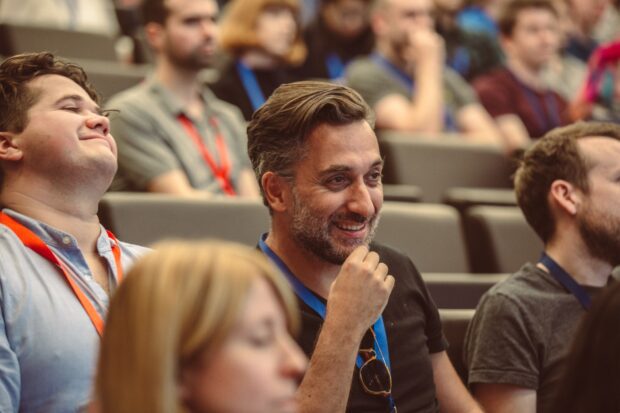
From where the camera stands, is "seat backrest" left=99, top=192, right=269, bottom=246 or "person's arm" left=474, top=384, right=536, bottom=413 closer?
"person's arm" left=474, top=384, right=536, bottom=413

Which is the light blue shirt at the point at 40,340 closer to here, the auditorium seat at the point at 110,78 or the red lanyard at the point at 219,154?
the red lanyard at the point at 219,154

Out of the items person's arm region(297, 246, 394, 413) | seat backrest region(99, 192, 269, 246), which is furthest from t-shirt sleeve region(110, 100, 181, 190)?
person's arm region(297, 246, 394, 413)

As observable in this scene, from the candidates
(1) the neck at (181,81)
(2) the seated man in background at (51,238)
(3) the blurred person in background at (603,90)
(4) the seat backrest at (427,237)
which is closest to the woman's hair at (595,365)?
(2) the seated man in background at (51,238)

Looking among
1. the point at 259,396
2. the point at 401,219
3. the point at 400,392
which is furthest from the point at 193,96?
the point at 259,396

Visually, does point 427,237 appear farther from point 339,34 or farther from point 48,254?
point 339,34

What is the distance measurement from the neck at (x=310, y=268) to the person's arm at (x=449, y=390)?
20 cm

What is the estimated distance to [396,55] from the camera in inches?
126

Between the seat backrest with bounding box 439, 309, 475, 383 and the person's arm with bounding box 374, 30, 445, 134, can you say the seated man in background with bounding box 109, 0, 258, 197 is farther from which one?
the seat backrest with bounding box 439, 309, 475, 383

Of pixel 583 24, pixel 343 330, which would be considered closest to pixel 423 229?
pixel 343 330

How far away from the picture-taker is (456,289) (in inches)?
71.6

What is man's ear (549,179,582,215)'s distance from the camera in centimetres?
173

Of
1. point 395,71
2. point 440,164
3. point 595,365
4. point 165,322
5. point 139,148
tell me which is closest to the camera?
point 165,322

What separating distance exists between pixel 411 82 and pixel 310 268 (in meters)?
1.85

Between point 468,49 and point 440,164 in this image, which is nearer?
point 440,164
